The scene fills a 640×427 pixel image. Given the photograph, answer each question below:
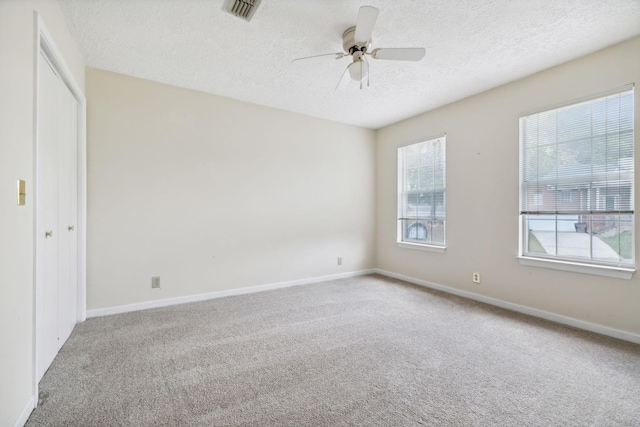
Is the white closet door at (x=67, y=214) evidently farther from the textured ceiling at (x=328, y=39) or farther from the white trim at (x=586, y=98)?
the white trim at (x=586, y=98)

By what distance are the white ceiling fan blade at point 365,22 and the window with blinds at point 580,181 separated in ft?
7.18

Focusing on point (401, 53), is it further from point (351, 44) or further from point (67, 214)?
point (67, 214)

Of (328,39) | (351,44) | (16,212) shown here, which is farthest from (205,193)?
(351,44)

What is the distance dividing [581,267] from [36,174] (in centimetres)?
432

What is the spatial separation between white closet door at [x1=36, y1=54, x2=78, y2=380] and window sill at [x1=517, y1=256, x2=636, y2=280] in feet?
13.8

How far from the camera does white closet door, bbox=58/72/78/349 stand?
2252mm

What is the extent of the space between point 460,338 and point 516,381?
0.63 metres

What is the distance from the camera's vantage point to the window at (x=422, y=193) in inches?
158

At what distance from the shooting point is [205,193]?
3.49 meters

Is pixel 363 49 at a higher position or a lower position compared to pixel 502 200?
higher

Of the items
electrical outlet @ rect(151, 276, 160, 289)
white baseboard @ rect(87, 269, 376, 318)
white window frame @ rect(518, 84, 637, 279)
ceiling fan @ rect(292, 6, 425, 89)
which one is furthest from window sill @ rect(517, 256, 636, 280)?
electrical outlet @ rect(151, 276, 160, 289)

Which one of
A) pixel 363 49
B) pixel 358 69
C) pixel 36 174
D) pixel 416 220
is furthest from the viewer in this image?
pixel 416 220

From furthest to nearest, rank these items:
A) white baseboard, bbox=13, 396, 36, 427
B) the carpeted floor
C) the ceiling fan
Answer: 1. the ceiling fan
2. the carpeted floor
3. white baseboard, bbox=13, 396, 36, 427

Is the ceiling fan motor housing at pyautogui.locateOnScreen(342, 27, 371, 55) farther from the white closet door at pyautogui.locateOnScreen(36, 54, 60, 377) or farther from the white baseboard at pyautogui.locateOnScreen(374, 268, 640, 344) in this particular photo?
the white baseboard at pyautogui.locateOnScreen(374, 268, 640, 344)
